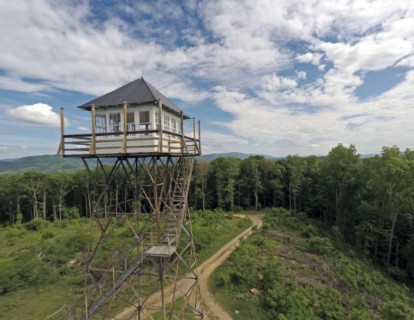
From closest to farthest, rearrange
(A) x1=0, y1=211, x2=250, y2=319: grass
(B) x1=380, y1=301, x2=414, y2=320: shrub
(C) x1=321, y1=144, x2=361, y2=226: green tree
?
(B) x1=380, y1=301, x2=414, y2=320: shrub → (A) x1=0, y1=211, x2=250, y2=319: grass → (C) x1=321, y1=144, x2=361, y2=226: green tree

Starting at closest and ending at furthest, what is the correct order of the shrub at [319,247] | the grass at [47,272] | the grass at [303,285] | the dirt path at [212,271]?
1. the dirt path at [212,271]
2. the grass at [303,285]
3. the grass at [47,272]
4. the shrub at [319,247]

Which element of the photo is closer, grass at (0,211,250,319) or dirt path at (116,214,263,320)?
dirt path at (116,214,263,320)

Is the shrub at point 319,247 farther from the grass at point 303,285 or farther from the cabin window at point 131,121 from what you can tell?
the cabin window at point 131,121

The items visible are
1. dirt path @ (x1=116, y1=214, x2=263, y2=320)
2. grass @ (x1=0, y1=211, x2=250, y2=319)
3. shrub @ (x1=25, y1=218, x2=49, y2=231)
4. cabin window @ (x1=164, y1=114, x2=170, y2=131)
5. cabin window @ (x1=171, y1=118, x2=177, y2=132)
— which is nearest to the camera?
cabin window @ (x1=164, y1=114, x2=170, y2=131)

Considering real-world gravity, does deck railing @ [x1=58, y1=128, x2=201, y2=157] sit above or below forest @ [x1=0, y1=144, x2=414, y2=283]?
above

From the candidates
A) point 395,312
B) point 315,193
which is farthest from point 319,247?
point 315,193

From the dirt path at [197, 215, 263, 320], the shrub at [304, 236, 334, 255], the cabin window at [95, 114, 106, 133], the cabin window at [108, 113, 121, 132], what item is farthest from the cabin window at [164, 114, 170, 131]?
the shrub at [304, 236, 334, 255]

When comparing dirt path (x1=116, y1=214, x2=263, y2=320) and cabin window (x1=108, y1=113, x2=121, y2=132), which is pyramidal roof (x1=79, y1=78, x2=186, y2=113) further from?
dirt path (x1=116, y1=214, x2=263, y2=320)

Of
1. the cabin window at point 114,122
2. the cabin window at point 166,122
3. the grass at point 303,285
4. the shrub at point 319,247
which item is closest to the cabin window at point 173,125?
the cabin window at point 166,122
